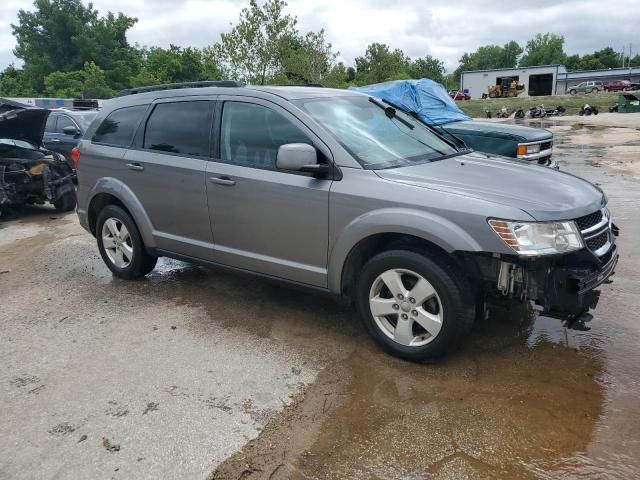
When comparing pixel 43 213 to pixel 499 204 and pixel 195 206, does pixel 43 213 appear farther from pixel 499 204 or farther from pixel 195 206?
pixel 499 204

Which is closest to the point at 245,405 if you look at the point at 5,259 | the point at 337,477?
the point at 337,477

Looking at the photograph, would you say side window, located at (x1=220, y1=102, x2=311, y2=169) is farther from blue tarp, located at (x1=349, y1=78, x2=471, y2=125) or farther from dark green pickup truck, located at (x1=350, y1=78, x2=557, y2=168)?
blue tarp, located at (x1=349, y1=78, x2=471, y2=125)

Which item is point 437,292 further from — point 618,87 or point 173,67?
point 618,87

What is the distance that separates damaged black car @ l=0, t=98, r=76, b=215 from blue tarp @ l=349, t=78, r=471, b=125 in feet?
18.4

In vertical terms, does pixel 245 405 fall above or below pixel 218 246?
below

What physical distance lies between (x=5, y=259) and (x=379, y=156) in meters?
5.23

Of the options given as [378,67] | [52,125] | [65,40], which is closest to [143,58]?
[65,40]

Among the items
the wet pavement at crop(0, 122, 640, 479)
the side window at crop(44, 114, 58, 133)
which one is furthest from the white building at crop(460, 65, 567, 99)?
the wet pavement at crop(0, 122, 640, 479)

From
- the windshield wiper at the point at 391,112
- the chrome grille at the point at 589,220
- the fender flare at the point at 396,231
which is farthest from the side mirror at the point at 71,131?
the chrome grille at the point at 589,220

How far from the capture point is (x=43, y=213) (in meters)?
9.86

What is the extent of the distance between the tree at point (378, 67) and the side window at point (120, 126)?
136ft

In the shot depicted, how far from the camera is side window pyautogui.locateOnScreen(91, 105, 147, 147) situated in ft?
17.2

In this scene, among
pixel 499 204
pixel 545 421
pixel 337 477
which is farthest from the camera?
pixel 499 204

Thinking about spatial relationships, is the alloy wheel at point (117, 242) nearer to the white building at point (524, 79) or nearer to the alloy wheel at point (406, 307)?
the alloy wheel at point (406, 307)
